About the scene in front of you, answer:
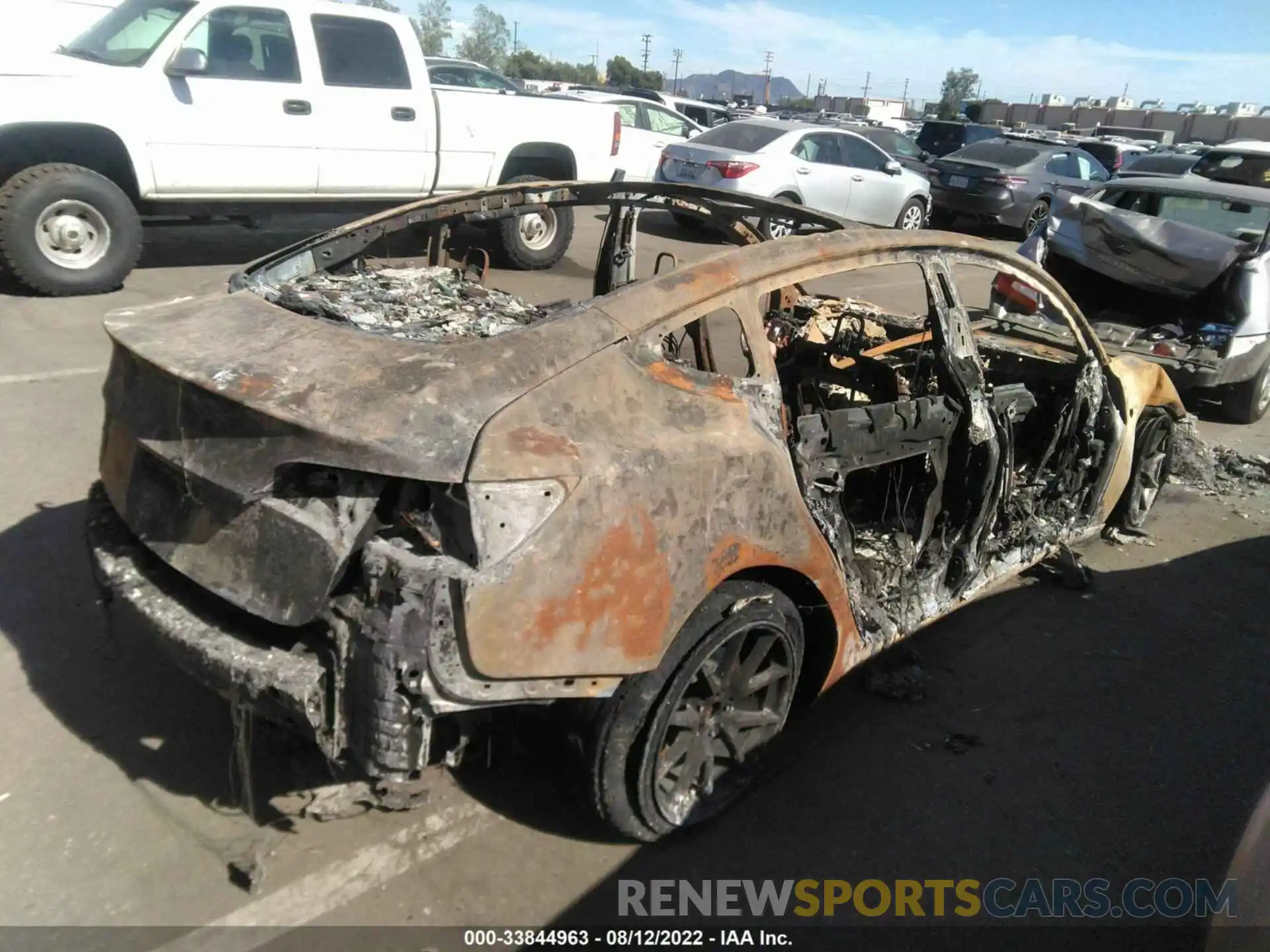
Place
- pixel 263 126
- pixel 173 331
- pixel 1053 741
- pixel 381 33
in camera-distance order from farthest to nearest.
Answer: pixel 381 33 → pixel 263 126 → pixel 1053 741 → pixel 173 331

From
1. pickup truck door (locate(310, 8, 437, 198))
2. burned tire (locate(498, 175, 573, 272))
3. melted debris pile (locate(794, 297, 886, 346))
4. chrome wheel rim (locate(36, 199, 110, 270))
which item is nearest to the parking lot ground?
melted debris pile (locate(794, 297, 886, 346))

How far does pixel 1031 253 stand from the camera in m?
8.01

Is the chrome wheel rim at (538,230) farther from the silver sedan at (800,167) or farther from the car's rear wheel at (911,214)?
the car's rear wheel at (911,214)

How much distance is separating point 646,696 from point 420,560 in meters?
0.73

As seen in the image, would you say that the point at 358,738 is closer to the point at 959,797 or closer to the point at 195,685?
the point at 195,685

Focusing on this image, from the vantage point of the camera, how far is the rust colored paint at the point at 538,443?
7.02ft

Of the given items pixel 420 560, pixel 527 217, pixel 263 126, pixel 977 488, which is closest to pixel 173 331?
pixel 420 560

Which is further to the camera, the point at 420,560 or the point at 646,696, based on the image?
the point at 646,696

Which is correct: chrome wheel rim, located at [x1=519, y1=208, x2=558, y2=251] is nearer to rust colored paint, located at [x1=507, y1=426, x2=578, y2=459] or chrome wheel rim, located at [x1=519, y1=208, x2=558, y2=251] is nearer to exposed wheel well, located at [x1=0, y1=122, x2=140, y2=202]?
exposed wheel well, located at [x1=0, y1=122, x2=140, y2=202]

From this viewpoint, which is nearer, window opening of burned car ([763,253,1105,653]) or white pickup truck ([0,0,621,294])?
window opening of burned car ([763,253,1105,653])

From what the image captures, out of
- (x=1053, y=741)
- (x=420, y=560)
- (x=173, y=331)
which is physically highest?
(x=173, y=331)

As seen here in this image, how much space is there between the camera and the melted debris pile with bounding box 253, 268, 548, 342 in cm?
278

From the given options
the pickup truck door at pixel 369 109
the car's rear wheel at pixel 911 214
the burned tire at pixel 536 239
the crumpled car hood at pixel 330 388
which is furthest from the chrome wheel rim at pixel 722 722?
the car's rear wheel at pixel 911 214

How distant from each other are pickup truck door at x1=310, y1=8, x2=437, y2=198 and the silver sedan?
4001 mm
